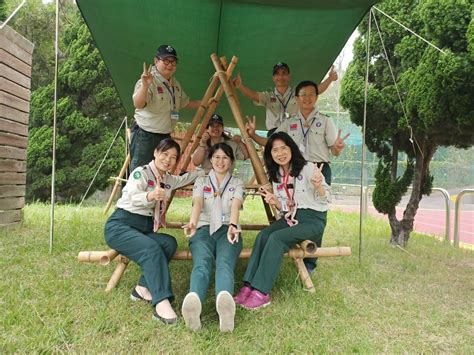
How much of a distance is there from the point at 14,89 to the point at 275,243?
3.81m

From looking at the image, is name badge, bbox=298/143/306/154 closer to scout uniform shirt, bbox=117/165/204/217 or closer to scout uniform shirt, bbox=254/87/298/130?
scout uniform shirt, bbox=254/87/298/130

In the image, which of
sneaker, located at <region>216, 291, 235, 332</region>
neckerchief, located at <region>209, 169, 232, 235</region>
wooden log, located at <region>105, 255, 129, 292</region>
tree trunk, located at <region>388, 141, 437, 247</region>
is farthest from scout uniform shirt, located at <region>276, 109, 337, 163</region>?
tree trunk, located at <region>388, 141, 437, 247</region>

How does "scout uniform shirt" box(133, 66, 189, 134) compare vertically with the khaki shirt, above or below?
above

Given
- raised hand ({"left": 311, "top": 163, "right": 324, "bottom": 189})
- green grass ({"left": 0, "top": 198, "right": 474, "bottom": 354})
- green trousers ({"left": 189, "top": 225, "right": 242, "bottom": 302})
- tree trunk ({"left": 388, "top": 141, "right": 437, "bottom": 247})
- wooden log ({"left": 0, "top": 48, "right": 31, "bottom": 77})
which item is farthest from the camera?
tree trunk ({"left": 388, "top": 141, "right": 437, "bottom": 247})

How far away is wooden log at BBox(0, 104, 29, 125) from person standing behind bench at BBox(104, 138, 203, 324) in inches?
101

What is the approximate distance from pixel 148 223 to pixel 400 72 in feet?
12.7

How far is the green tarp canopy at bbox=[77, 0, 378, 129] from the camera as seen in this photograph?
11.4ft

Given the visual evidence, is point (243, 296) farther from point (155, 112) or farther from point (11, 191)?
point (11, 191)

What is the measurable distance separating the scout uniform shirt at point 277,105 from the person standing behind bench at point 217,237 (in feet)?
3.74

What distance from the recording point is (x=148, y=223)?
2750mm

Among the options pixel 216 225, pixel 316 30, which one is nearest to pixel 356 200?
pixel 316 30

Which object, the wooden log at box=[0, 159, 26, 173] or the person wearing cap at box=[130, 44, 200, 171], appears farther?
the wooden log at box=[0, 159, 26, 173]

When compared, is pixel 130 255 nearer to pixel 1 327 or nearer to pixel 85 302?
pixel 85 302

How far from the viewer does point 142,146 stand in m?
3.43
